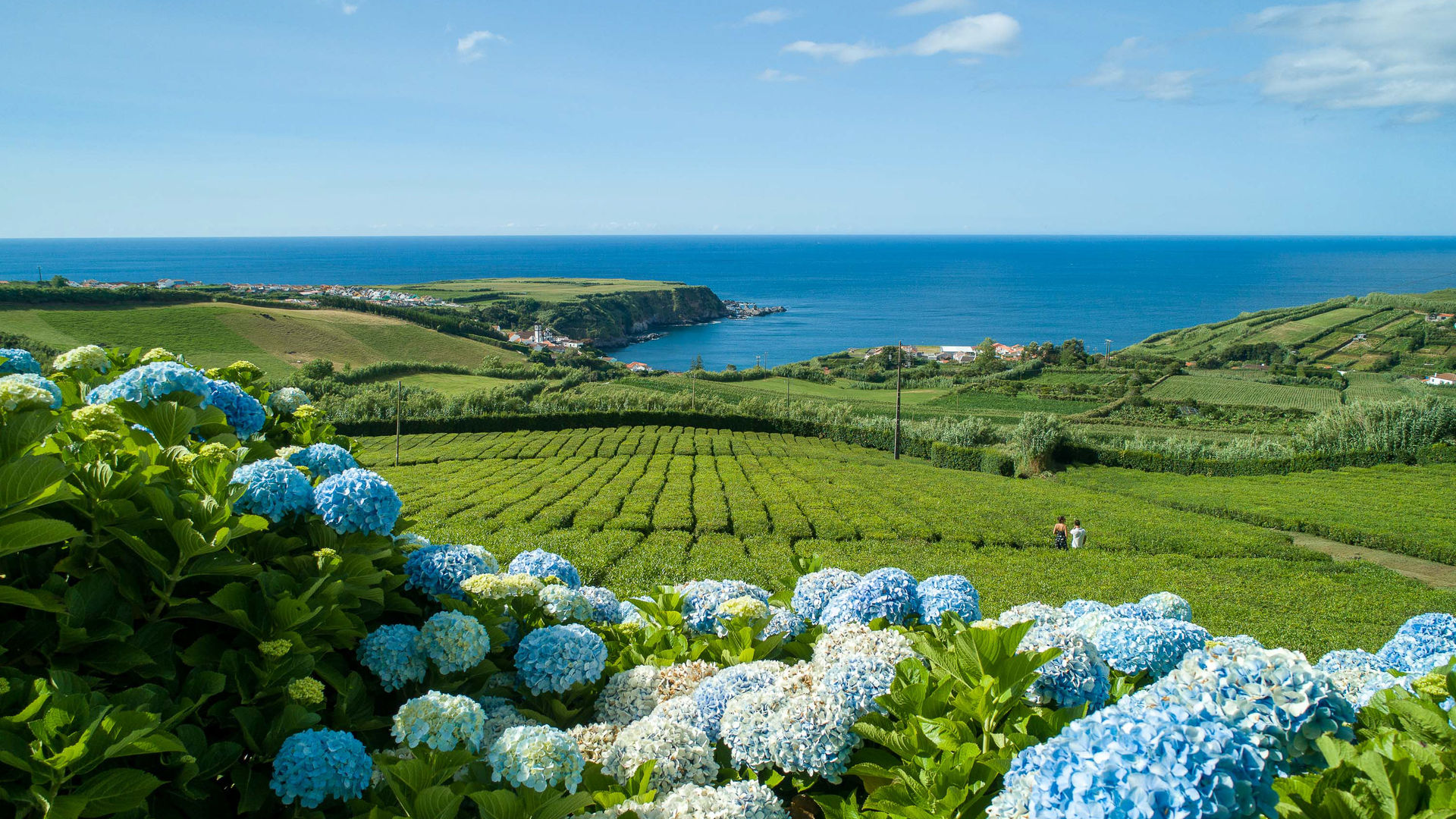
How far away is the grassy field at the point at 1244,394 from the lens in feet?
182

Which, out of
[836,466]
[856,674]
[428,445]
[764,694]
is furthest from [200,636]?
[428,445]

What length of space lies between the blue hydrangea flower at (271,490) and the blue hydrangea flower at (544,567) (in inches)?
60.3

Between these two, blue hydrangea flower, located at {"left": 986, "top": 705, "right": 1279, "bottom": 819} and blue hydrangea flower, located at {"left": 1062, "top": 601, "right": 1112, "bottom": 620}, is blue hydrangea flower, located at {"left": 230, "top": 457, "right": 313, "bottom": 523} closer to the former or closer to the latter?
blue hydrangea flower, located at {"left": 986, "top": 705, "right": 1279, "bottom": 819}

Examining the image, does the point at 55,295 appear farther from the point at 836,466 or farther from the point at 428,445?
the point at 836,466

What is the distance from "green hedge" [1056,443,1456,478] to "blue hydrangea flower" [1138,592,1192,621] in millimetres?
31518

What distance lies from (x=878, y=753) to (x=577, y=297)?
440ft

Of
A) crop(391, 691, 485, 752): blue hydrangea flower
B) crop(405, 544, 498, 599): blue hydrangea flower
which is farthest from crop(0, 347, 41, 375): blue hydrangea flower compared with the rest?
crop(391, 691, 485, 752): blue hydrangea flower

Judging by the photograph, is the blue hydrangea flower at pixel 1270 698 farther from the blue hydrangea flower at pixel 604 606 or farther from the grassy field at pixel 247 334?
the grassy field at pixel 247 334

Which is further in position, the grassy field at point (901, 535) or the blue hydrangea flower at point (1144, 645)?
the grassy field at point (901, 535)

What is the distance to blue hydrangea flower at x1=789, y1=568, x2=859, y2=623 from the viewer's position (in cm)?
361

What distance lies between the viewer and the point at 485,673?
9.43ft

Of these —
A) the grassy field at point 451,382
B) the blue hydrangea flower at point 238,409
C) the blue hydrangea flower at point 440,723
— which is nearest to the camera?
the blue hydrangea flower at point 440,723

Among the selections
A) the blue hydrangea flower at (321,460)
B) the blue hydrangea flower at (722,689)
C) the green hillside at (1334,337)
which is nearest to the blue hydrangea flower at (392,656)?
the blue hydrangea flower at (321,460)

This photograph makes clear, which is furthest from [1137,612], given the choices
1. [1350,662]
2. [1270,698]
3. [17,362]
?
[17,362]
